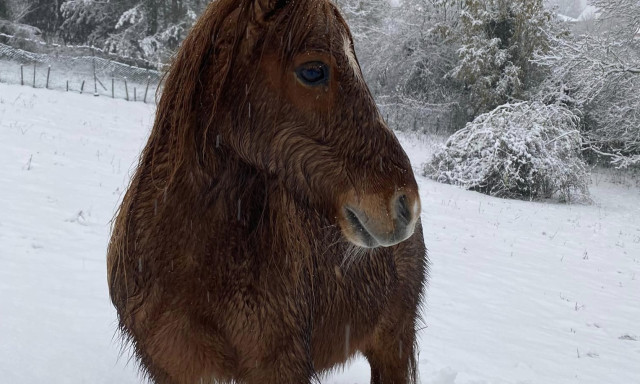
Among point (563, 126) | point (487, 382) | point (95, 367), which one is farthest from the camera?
point (563, 126)

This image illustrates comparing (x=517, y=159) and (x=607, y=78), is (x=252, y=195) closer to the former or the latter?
(x=517, y=159)

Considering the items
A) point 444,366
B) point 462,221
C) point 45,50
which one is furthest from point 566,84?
point 45,50

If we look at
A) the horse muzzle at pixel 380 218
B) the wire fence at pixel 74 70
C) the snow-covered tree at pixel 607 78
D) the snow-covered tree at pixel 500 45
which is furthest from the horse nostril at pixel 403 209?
the snow-covered tree at pixel 500 45

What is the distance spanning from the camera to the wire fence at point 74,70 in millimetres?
20547

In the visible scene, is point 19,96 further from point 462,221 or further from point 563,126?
point 563,126

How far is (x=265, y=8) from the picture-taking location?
166 centimetres

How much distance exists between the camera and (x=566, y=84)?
20.3 m

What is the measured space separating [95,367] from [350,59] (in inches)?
94.7

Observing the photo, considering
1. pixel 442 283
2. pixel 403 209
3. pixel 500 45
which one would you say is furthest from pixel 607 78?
pixel 403 209

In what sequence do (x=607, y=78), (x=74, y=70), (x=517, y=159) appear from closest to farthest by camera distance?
(x=517, y=159)
(x=607, y=78)
(x=74, y=70)

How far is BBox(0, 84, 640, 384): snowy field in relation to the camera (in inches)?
127

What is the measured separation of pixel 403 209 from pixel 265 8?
31.7 inches

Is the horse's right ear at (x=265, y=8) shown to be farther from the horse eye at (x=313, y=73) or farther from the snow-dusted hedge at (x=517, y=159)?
the snow-dusted hedge at (x=517, y=159)

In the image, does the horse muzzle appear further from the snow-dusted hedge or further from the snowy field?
the snow-dusted hedge
